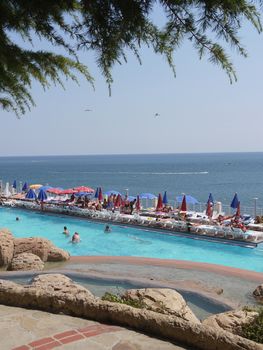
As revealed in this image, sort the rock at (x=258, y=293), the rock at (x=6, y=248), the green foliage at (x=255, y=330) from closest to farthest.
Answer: the green foliage at (x=255, y=330), the rock at (x=258, y=293), the rock at (x=6, y=248)

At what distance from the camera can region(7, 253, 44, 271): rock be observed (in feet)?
38.2

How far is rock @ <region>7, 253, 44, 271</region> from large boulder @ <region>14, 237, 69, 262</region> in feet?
3.14

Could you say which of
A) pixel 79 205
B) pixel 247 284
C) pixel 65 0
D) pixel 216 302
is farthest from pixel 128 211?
pixel 65 0

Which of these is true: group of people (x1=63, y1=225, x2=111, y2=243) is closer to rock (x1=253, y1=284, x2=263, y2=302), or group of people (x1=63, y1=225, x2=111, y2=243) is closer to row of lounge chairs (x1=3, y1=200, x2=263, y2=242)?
row of lounge chairs (x1=3, y1=200, x2=263, y2=242)

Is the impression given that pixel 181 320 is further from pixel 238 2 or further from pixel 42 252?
pixel 42 252

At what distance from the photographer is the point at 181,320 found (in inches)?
170

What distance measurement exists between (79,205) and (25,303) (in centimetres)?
2216

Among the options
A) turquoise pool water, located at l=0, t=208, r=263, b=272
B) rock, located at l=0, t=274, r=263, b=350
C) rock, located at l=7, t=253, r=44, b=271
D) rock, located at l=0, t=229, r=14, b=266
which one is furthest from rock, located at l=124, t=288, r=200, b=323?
turquoise pool water, located at l=0, t=208, r=263, b=272

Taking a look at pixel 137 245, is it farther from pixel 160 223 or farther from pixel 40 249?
pixel 40 249

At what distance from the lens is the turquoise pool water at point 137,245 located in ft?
56.5

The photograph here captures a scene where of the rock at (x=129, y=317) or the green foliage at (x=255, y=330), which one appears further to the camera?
the green foliage at (x=255, y=330)

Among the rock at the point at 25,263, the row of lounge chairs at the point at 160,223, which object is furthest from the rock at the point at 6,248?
the row of lounge chairs at the point at 160,223

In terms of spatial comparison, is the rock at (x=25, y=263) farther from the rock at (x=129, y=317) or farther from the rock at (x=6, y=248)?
the rock at (x=129, y=317)

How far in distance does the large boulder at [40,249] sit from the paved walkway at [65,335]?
826 centimetres
